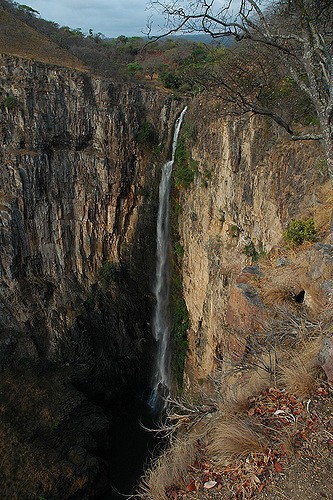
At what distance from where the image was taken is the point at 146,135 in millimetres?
18062

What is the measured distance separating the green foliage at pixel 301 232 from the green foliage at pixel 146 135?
13.0m

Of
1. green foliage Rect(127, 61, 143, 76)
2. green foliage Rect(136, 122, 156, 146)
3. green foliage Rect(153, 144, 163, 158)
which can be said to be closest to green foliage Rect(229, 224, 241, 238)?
green foliage Rect(153, 144, 163, 158)

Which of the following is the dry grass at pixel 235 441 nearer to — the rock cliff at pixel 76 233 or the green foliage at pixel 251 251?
the green foliage at pixel 251 251

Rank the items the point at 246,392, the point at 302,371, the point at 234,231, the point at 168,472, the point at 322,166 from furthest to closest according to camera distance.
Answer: the point at 234,231 → the point at 322,166 → the point at 246,392 → the point at 302,371 → the point at 168,472

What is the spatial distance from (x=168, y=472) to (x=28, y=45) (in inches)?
883

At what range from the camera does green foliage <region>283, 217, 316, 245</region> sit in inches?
250

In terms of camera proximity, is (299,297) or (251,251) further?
(251,251)

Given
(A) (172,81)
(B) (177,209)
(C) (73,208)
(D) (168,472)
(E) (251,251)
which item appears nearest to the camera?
(D) (168,472)

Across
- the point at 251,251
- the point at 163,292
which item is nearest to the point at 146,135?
the point at 163,292

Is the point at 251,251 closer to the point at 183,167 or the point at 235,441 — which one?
the point at 183,167

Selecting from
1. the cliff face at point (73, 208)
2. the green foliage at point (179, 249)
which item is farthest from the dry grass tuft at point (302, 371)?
→ the cliff face at point (73, 208)

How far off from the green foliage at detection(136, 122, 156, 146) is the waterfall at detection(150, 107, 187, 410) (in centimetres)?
129

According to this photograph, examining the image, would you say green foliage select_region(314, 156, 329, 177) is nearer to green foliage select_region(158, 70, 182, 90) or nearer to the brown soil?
the brown soil

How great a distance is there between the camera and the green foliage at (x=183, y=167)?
582 inches
